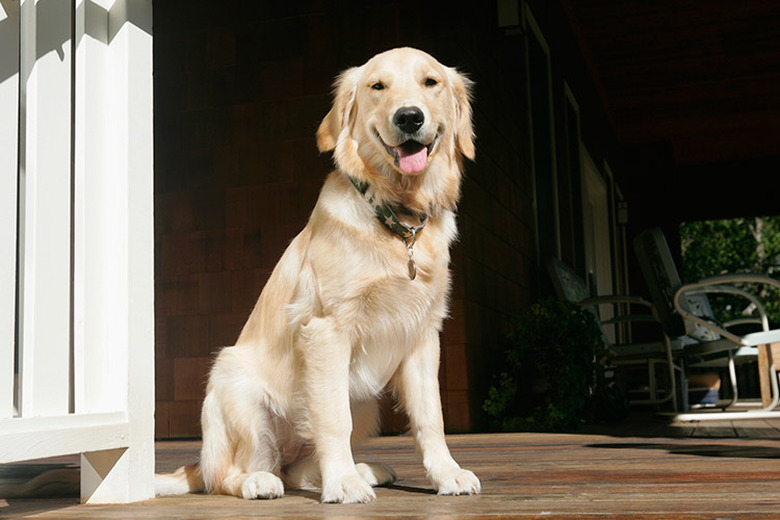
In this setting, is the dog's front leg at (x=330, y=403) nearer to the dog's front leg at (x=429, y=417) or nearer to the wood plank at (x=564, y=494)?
the wood plank at (x=564, y=494)

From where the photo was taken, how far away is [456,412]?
14.0 feet

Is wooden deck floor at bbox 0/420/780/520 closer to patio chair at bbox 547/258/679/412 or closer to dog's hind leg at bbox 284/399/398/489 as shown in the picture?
dog's hind leg at bbox 284/399/398/489

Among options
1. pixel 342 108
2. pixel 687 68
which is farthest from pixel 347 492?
pixel 687 68

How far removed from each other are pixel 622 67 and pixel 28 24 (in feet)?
26.2

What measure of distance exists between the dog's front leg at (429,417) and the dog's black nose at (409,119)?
0.50m

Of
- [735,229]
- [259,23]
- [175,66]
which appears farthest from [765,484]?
[735,229]

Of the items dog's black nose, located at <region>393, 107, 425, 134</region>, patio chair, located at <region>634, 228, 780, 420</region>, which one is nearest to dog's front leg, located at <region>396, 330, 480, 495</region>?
dog's black nose, located at <region>393, 107, 425, 134</region>

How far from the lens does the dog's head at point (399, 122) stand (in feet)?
6.48

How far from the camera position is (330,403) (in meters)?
1.88

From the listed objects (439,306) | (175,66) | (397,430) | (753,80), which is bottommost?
(397,430)

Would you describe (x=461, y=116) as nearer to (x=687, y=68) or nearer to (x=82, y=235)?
(x=82, y=235)

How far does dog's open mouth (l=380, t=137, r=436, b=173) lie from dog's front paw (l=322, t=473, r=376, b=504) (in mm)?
732

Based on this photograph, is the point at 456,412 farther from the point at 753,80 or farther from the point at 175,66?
the point at 753,80

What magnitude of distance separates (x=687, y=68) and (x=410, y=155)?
7575 mm
